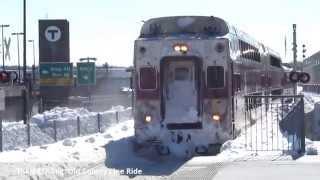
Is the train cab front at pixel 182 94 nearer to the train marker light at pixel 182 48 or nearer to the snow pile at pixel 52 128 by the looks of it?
the train marker light at pixel 182 48

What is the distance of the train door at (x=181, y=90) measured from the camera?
1844 cm

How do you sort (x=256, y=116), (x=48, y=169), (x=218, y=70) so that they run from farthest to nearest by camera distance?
(x=256, y=116) → (x=218, y=70) → (x=48, y=169)

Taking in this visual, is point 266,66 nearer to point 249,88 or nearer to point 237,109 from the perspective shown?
point 249,88

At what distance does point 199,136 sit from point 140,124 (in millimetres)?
1592

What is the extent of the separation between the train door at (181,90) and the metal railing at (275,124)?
1.42 meters

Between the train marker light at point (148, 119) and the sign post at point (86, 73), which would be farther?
the sign post at point (86, 73)

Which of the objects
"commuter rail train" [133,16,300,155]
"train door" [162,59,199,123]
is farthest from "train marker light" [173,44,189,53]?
"train door" [162,59,199,123]

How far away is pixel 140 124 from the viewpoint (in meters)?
18.7

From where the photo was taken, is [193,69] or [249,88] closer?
[193,69]

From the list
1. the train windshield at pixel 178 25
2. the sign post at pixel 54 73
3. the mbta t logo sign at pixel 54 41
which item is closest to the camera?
the train windshield at pixel 178 25

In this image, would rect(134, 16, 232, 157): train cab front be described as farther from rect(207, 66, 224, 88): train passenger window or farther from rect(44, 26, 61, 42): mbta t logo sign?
rect(44, 26, 61, 42): mbta t logo sign

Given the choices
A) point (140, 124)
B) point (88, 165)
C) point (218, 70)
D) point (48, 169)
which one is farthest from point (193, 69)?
point (48, 169)

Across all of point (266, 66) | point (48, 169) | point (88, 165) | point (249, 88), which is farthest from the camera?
point (266, 66)

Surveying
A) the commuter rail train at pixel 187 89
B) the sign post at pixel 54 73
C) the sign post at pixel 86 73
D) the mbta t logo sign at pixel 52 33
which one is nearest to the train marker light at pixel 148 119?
the commuter rail train at pixel 187 89
